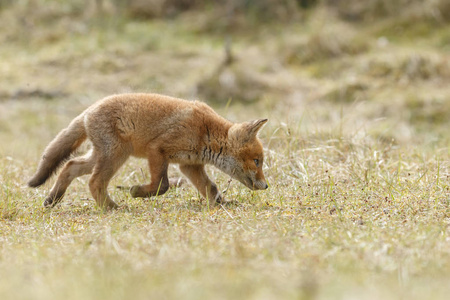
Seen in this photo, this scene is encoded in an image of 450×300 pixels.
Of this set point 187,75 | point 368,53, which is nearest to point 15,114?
point 187,75

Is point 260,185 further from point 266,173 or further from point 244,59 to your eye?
point 244,59

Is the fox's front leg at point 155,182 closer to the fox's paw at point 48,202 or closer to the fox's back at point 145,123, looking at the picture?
the fox's back at point 145,123

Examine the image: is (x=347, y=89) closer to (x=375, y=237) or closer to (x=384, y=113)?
(x=384, y=113)

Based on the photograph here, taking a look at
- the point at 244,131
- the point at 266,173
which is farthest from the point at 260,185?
the point at 266,173

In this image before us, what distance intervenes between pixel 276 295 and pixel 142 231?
203 centimetres

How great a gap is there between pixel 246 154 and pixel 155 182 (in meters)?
1.15

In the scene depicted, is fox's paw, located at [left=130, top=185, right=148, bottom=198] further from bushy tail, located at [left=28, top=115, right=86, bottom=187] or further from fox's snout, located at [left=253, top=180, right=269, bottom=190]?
fox's snout, located at [left=253, top=180, right=269, bottom=190]

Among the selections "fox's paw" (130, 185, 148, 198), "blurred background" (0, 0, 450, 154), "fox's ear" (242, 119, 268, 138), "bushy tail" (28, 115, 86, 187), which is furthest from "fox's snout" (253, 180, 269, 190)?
"blurred background" (0, 0, 450, 154)

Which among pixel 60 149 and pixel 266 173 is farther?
pixel 266 173

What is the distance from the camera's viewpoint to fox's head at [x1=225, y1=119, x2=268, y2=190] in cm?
662

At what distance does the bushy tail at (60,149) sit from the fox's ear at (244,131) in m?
1.80

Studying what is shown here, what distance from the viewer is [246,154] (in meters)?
6.69

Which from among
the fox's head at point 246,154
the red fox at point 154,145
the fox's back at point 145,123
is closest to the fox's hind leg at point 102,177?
the red fox at point 154,145

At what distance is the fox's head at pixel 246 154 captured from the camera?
6617 millimetres
